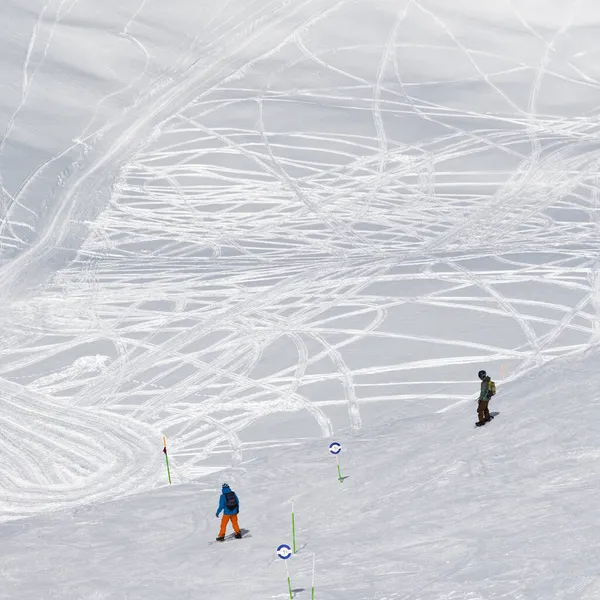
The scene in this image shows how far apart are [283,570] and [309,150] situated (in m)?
18.7

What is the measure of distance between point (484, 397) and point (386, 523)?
2795 mm

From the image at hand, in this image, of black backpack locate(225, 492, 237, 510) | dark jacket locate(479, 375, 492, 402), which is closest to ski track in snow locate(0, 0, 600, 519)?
dark jacket locate(479, 375, 492, 402)

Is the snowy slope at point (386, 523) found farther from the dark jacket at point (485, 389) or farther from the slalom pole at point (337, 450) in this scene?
the dark jacket at point (485, 389)

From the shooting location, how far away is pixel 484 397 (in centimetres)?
1575

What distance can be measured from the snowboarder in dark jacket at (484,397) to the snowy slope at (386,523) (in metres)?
0.16

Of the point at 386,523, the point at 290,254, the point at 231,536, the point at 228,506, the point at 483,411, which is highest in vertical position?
the point at 290,254

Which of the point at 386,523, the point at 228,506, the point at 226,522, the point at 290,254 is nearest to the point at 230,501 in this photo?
the point at 228,506

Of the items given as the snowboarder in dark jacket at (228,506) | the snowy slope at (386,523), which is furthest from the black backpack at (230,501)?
the snowy slope at (386,523)

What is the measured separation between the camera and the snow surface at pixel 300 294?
44.9 ft

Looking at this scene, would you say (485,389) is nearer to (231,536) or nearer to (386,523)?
(386,523)

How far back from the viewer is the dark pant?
1584cm

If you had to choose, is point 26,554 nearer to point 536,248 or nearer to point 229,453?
point 229,453

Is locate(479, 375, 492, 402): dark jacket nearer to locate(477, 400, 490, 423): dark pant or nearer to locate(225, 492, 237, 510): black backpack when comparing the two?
locate(477, 400, 490, 423): dark pant

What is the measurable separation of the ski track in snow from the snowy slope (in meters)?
1.56
